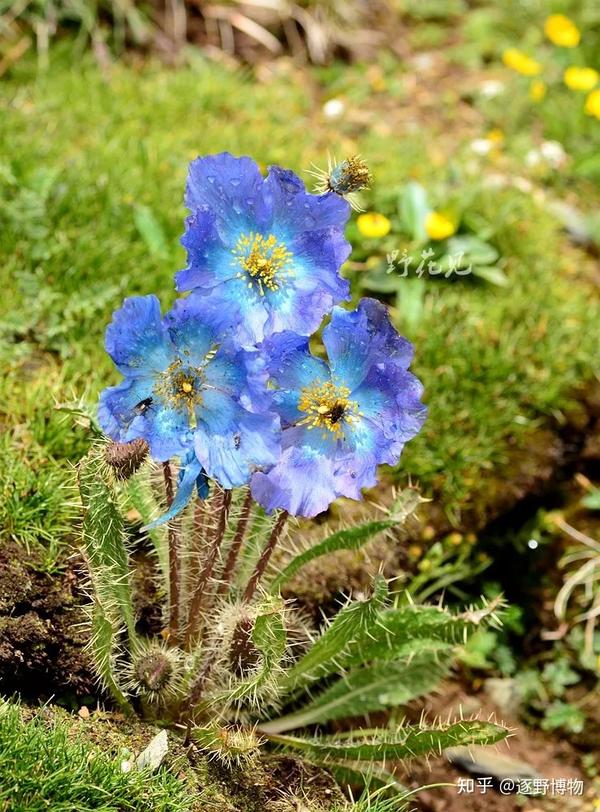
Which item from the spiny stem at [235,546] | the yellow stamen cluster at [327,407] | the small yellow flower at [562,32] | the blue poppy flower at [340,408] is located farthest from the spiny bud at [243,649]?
the small yellow flower at [562,32]

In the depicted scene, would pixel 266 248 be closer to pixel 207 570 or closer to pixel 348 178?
pixel 348 178

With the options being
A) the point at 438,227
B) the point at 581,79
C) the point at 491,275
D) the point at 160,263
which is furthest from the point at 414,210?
the point at 581,79

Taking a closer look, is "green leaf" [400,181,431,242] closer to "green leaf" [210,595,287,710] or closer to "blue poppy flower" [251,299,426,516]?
"blue poppy flower" [251,299,426,516]

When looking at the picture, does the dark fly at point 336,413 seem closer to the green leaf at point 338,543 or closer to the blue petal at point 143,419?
the blue petal at point 143,419

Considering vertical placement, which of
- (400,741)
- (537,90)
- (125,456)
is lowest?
(400,741)

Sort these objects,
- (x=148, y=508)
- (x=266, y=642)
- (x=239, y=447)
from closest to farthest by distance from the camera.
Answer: (x=239, y=447), (x=266, y=642), (x=148, y=508)
